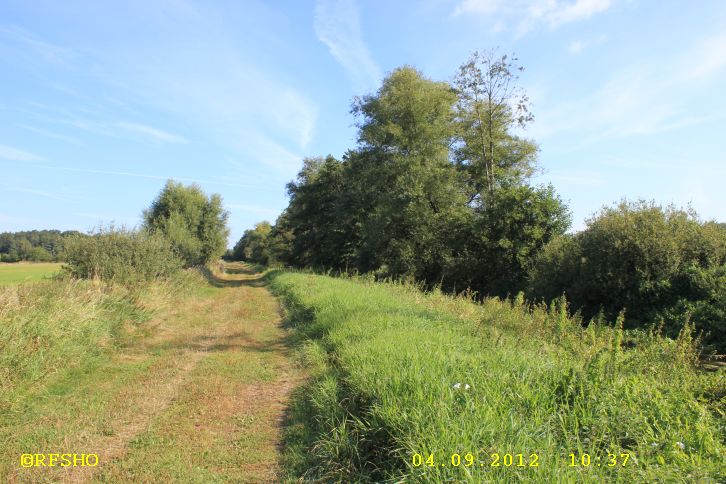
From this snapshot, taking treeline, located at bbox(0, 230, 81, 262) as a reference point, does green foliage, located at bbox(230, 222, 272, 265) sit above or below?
above

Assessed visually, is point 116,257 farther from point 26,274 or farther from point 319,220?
point 319,220

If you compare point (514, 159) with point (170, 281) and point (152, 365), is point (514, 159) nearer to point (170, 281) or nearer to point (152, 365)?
point (170, 281)

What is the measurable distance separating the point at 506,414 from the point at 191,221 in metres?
37.4

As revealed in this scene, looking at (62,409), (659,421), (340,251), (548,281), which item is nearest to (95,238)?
(62,409)

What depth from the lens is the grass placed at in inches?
114

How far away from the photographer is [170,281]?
1593 centimetres

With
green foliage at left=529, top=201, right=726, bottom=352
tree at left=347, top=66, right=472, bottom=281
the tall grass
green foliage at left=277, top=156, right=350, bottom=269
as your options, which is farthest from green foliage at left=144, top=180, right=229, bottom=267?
green foliage at left=529, top=201, right=726, bottom=352

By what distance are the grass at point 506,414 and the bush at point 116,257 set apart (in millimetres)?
9308

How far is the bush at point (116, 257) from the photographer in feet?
39.6

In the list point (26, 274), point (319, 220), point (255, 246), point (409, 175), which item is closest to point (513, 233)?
point (409, 175)

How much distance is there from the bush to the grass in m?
9.31

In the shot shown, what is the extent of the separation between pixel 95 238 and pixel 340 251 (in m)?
22.1

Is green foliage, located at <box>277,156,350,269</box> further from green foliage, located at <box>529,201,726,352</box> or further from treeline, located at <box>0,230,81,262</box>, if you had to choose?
green foliage, located at <box>529,201,726,352</box>

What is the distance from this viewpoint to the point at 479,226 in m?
20.9
